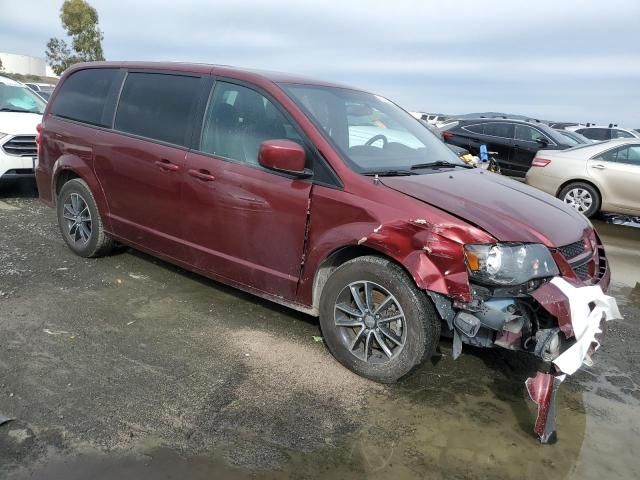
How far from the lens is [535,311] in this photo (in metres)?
2.99

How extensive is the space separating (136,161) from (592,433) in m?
3.76

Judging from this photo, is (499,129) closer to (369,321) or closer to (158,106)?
(158,106)

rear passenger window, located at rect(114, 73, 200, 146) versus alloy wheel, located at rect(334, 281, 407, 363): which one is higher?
rear passenger window, located at rect(114, 73, 200, 146)

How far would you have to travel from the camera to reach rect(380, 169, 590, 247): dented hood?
307cm

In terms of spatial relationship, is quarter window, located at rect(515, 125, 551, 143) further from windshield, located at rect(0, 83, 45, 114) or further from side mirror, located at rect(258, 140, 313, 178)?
side mirror, located at rect(258, 140, 313, 178)

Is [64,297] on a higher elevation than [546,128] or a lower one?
lower

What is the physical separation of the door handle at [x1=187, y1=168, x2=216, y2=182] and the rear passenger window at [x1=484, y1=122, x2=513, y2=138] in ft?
33.6

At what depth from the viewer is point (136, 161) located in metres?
4.43

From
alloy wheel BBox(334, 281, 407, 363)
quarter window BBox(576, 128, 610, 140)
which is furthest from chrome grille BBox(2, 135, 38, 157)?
quarter window BBox(576, 128, 610, 140)

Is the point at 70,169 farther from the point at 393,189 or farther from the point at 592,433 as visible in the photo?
the point at 592,433

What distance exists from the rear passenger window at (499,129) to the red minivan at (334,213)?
8.83 m

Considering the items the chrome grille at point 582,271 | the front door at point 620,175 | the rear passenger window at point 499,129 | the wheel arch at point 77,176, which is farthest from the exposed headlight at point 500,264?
the rear passenger window at point 499,129

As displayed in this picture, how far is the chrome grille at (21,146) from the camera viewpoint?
746 centimetres

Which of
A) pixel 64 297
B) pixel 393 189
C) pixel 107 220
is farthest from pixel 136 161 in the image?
pixel 393 189
